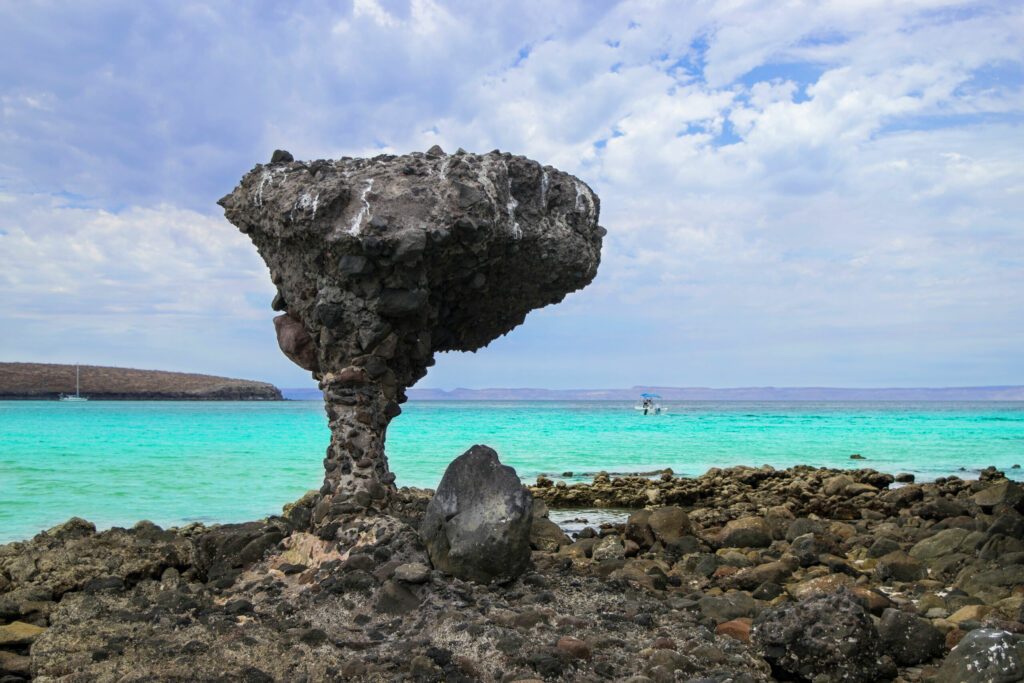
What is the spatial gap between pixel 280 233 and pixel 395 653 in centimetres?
452

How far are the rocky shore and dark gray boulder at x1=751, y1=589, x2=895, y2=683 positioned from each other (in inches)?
0.5

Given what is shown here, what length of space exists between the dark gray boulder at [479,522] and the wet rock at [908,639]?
302 cm

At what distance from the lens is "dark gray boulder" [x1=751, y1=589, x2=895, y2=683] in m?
5.77

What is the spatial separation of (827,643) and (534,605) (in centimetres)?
240

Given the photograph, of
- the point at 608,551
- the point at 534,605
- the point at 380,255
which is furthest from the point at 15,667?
the point at 608,551

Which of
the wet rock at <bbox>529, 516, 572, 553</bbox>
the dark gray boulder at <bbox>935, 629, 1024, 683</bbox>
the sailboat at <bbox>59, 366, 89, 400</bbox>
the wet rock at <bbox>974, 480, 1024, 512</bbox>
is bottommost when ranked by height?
the wet rock at <bbox>529, 516, 572, 553</bbox>

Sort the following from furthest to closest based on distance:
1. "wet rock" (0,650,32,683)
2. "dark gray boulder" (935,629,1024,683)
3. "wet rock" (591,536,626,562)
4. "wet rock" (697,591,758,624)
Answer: "wet rock" (591,536,626,562)
"wet rock" (697,591,758,624)
"wet rock" (0,650,32,683)
"dark gray boulder" (935,629,1024,683)

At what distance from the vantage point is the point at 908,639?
6281 mm

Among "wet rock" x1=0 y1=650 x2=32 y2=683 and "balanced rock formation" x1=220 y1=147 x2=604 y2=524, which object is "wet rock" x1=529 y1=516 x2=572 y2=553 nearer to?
"balanced rock formation" x1=220 y1=147 x2=604 y2=524

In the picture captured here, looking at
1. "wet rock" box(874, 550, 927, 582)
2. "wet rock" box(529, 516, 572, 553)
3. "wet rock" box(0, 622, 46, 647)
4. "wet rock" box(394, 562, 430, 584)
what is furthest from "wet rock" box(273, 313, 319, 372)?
"wet rock" box(874, 550, 927, 582)

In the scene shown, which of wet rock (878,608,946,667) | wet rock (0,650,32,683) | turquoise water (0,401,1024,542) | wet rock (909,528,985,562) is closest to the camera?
wet rock (0,650,32,683)

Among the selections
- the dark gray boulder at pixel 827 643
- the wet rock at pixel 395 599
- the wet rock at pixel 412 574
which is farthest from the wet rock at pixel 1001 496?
the wet rock at pixel 395 599

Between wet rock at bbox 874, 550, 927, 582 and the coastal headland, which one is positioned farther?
wet rock at bbox 874, 550, 927, 582

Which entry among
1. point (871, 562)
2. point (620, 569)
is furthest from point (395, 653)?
point (871, 562)
